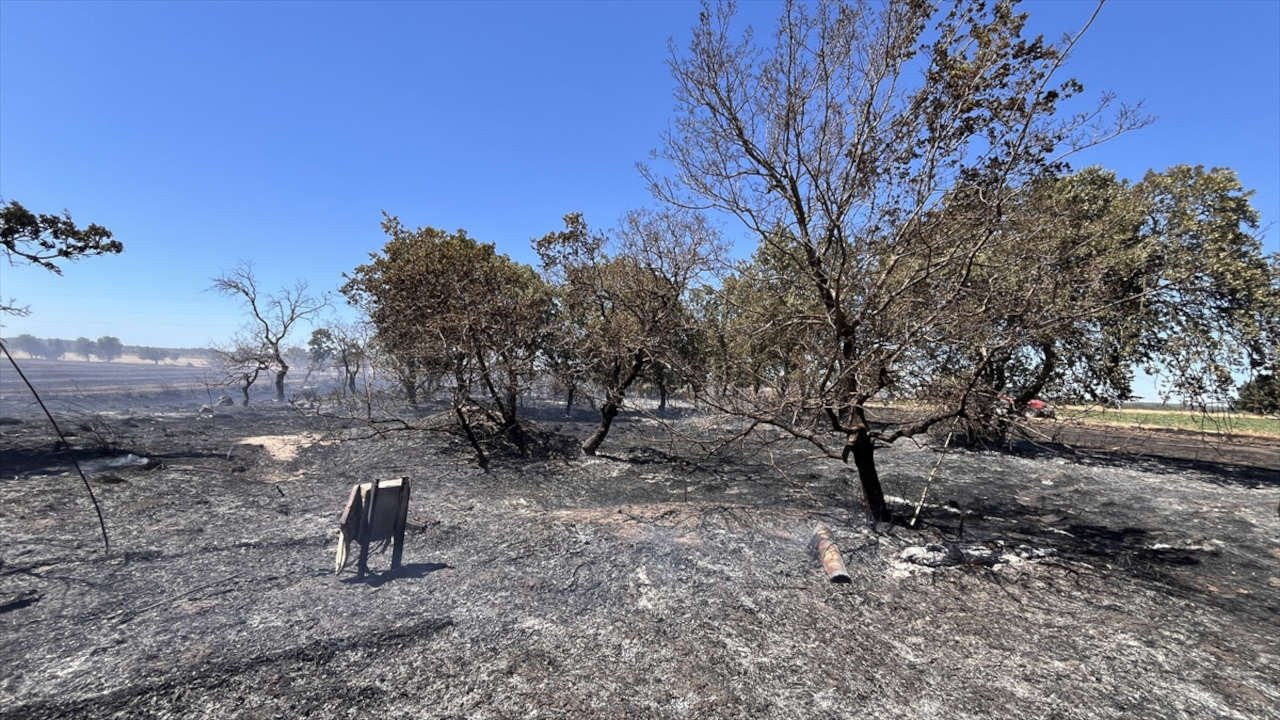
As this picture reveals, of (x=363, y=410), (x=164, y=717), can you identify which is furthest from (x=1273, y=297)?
(x=363, y=410)

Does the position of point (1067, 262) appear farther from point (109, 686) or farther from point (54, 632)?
point (54, 632)

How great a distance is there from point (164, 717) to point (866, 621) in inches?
226

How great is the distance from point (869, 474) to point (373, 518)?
690cm

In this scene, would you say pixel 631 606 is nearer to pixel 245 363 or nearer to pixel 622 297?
pixel 622 297

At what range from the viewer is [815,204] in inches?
273

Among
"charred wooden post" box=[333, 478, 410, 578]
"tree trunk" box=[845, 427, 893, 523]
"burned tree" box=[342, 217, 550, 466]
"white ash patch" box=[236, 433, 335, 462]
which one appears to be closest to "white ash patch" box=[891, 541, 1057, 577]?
"tree trunk" box=[845, 427, 893, 523]

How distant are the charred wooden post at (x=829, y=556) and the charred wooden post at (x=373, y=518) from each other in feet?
16.5

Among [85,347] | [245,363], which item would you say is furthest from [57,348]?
[245,363]

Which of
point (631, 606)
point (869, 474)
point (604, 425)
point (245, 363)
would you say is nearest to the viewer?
point (631, 606)

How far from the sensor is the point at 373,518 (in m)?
5.81

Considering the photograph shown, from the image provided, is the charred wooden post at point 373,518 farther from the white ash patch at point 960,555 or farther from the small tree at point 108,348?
the small tree at point 108,348

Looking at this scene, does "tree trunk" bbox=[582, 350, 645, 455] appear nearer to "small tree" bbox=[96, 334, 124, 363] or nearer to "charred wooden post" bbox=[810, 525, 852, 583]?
"charred wooden post" bbox=[810, 525, 852, 583]

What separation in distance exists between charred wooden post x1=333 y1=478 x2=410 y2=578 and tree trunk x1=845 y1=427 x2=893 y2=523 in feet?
20.2

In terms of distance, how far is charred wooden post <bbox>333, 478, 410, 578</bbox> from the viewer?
575 cm
